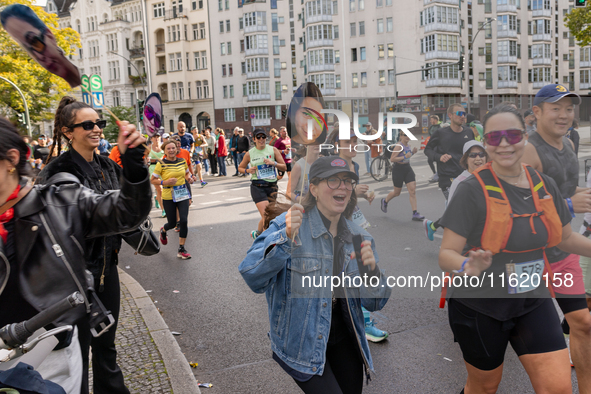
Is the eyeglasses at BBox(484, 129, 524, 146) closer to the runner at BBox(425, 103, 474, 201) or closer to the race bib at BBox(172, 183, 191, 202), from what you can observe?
the runner at BBox(425, 103, 474, 201)

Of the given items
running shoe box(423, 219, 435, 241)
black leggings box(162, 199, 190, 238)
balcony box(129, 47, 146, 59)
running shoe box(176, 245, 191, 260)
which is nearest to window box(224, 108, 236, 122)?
balcony box(129, 47, 146, 59)

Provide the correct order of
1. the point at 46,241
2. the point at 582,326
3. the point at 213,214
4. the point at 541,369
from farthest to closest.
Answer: the point at 213,214
the point at 582,326
the point at 541,369
the point at 46,241

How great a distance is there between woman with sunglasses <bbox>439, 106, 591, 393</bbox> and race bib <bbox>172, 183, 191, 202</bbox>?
19.1 feet

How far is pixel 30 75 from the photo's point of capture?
32719 millimetres

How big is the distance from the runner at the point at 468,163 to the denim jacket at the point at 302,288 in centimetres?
40

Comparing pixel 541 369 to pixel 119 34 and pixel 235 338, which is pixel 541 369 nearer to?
pixel 235 338

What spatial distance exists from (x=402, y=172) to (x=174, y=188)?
5762mm

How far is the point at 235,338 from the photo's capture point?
183 inches

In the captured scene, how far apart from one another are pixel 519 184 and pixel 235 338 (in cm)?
302

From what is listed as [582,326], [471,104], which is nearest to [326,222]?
[471,104]

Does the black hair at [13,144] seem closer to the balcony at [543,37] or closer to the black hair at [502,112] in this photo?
the black hair at [502,112]

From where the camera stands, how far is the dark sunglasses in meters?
1.87

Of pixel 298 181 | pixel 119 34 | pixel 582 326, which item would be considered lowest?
pixel 582 326

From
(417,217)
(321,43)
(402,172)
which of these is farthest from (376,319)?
(321,43)
